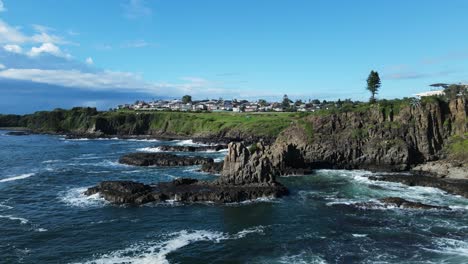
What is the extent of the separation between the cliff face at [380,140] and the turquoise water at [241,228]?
1579 cm

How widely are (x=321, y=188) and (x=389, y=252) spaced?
93.2 feet

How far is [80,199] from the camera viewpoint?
2402 inches

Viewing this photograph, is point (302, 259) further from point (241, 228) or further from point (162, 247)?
point (162, 247)

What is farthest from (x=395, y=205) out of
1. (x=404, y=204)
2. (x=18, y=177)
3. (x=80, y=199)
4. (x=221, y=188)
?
(x=18, y=177)

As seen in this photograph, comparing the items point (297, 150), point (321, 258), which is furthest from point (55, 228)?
point (297, 150)

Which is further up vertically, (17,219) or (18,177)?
(18,177)

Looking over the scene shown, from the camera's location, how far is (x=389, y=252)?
39688mm

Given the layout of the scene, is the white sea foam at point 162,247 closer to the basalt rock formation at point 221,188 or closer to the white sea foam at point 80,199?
the basalt rock formation at point 221,188

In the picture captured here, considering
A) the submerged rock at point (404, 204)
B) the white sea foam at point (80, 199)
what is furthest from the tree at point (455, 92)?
the white sea foam at point (80, 199)

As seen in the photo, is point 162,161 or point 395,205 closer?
point 395,205

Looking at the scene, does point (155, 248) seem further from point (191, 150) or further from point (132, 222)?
point (191, 150)

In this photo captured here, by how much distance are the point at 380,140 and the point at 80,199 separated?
6151 cm

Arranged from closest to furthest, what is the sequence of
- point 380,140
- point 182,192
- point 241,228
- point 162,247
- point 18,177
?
point 162,247 < point 241,228 < point 182,192 < point 18,177 < point 380,140

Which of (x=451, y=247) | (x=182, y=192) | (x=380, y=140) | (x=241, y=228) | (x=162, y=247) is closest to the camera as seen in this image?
(x=451, y=247)
